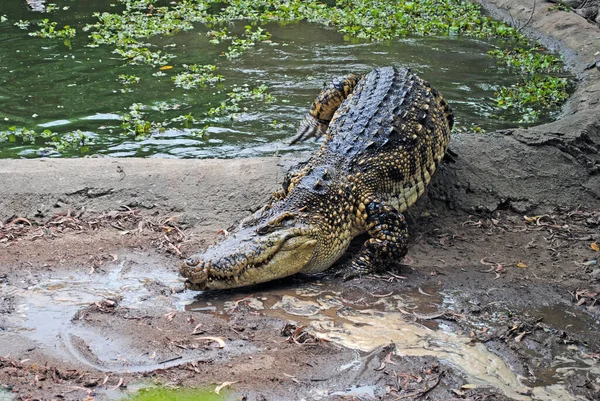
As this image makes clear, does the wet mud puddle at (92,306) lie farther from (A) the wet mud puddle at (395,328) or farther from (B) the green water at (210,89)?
(B) the green water at (210,89)

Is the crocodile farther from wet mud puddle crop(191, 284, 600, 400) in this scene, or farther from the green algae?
the green algae

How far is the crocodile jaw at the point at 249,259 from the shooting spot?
196 inches

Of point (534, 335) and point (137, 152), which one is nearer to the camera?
point (534, 335)

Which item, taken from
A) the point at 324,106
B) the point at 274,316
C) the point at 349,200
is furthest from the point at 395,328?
the point at 324,106

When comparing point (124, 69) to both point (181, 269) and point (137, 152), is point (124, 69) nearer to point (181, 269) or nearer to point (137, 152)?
point (137, 152)

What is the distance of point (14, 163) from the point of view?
266 inches

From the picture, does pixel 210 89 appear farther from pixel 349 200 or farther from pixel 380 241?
pixel 380 241

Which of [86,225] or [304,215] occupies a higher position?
[304,215]

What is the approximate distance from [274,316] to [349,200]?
1.32 m

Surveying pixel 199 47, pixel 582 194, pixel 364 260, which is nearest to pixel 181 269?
pixel 364 260

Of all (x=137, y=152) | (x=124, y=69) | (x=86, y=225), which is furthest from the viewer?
(x=124, y=69)

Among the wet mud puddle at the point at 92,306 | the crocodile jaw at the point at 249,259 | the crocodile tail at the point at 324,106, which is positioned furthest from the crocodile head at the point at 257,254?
the crocodile tail at the point at 324,106

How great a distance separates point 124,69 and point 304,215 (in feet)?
22.4

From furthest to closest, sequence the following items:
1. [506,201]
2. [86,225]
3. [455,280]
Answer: [506,201] → [86,225] → [455,280]
